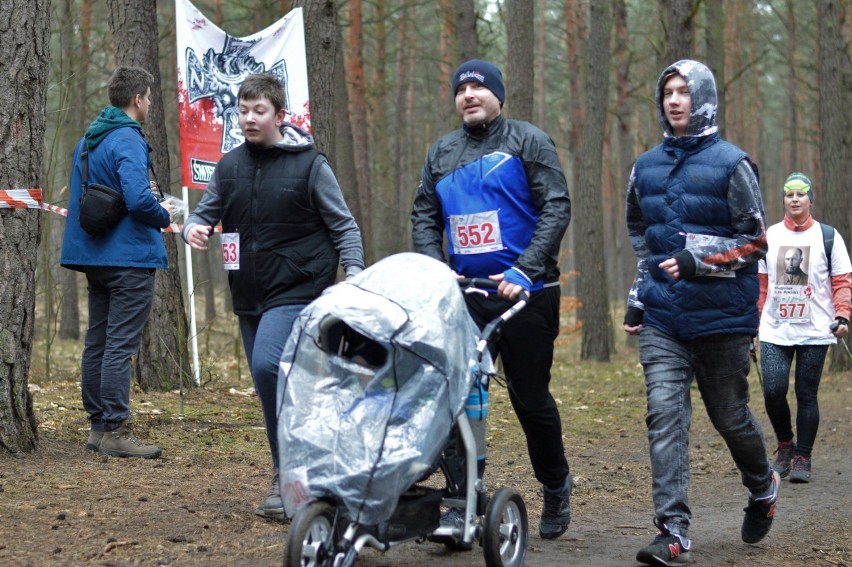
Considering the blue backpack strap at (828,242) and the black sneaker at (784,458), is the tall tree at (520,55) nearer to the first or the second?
the blue backpack strap at (828,242)

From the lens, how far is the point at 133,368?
409 inches

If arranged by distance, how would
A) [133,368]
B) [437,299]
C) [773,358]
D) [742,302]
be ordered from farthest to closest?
[133,368]
[773,358]
[742,302]
[437,299]

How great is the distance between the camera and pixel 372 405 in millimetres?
4082

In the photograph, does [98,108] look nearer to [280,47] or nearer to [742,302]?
[280,47]

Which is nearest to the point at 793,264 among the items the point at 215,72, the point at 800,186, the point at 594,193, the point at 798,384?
the point at 800,186

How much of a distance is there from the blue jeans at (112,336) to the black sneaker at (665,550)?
11.9 feet

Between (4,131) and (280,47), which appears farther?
(280,47)

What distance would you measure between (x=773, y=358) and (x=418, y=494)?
14.6 feet

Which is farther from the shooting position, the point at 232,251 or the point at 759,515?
the point at 759,515

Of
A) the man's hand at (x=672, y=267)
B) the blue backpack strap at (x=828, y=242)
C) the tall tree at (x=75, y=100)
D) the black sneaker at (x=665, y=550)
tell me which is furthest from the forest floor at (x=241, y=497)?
the tall tree at (x=75, y=100)

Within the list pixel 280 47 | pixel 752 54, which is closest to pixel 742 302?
pixel 280 47

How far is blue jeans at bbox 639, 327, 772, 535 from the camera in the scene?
5.10 meters

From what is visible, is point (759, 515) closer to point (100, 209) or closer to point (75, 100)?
point (100, 209)

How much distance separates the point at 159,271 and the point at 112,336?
3417mm
